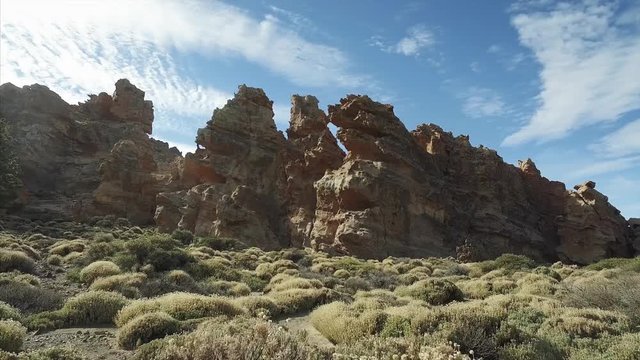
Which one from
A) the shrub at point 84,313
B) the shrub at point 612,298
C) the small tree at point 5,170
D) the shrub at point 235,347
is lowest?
the shrub at point 84,313

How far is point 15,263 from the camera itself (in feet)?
64.0

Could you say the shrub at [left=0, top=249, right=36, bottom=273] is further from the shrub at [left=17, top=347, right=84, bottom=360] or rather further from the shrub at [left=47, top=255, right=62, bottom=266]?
the shrub at [left=17, top=347, right=84, bottom=360]

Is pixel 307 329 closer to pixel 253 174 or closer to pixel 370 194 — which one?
pixel 370 194

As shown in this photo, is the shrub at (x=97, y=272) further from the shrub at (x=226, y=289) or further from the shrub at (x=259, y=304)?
the shrub at (x=259, y=304)

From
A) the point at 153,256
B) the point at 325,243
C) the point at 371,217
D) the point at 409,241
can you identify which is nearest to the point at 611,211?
the point at 409,241

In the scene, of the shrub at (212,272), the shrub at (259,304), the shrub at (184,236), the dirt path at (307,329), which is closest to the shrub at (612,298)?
the dirt path at (307,329)

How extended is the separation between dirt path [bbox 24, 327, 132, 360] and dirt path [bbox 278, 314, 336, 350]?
11.4 ft

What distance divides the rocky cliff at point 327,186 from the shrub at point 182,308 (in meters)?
33.0

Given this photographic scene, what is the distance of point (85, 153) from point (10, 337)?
72613 mm

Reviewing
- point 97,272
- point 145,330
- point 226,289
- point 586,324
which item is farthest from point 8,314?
point 586,324

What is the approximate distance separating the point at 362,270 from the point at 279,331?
22.0m

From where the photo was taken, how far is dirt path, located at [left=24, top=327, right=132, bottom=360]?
8.32 meters

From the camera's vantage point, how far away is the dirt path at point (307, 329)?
9.45 metres

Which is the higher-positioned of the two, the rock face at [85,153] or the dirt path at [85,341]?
the rock face at [85,153]
